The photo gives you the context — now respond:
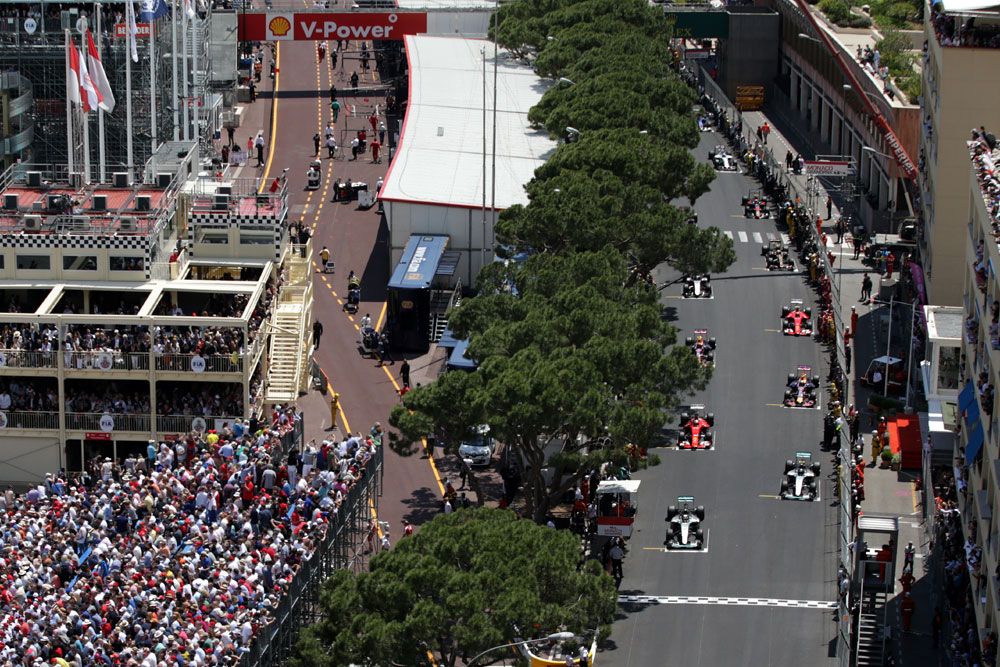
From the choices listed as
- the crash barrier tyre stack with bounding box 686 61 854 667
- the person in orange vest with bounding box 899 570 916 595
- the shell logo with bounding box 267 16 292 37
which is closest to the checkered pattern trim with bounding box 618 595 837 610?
the crash barrier tyre stack with bounding box 686 61 854 667

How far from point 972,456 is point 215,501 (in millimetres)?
28559

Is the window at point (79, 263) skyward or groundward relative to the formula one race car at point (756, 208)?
skyward

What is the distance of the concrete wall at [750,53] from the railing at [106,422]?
88.8 m

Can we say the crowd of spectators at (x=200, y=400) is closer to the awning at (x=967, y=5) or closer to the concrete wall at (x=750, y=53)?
the awning at (x=967, y=5)

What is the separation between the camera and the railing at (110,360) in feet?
306

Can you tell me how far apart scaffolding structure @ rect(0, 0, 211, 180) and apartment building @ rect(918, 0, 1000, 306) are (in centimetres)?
4685

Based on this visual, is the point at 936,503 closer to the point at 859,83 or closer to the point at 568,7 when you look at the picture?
the point at 859,83

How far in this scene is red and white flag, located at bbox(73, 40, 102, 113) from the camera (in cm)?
10381

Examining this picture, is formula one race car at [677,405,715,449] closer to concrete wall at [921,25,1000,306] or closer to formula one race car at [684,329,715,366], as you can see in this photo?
formula one race car at [684,329,715,366]

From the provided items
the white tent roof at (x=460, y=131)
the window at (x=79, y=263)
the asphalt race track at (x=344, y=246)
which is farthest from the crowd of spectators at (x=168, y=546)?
the white tent roof at (x=460, y=131)

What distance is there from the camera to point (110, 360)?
93.1 meters

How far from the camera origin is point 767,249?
401 ft

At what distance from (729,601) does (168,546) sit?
68.4ft

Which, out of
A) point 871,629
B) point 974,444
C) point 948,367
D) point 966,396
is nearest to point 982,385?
point 974,444
